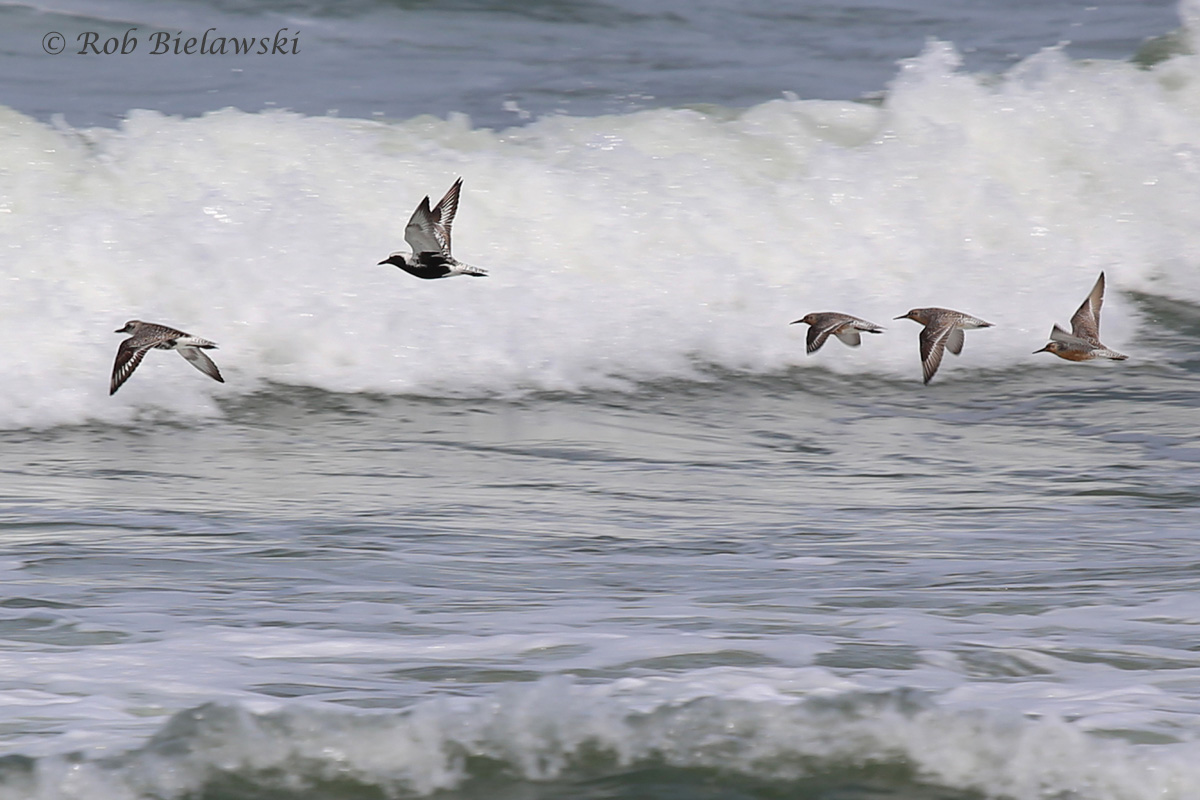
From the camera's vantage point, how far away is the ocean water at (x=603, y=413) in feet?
11.2

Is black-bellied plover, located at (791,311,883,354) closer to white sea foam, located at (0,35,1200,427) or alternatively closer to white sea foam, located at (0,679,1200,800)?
white sea foam, located at (0,35,1200,427)

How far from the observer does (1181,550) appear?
16.9ft

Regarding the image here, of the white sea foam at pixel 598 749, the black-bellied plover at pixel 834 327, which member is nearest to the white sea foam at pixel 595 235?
the black-bellied plover at pixel 834 327

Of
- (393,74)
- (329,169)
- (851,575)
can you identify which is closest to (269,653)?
(851,575)

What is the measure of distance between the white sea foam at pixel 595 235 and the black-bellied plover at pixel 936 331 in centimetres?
124

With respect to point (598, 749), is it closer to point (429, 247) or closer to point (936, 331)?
point (429, 247)

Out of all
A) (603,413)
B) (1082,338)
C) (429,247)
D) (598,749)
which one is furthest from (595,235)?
(598,749)

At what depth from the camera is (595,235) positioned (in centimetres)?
981

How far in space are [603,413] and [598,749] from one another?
4410 mm

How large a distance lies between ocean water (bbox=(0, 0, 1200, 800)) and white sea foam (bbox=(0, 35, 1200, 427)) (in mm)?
31

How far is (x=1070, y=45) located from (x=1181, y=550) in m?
8.17

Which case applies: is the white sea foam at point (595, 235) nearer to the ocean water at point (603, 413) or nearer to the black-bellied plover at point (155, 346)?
the ocean water at point (603, 413)

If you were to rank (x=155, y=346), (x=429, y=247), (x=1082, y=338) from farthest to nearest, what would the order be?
(x=1082, y=338)
(x=429, y=247)
(x=155, y=346)

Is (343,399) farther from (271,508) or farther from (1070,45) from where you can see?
(1070,45)
